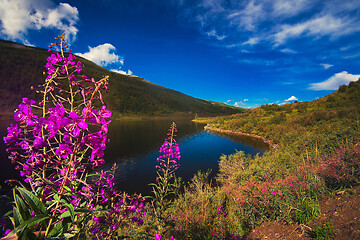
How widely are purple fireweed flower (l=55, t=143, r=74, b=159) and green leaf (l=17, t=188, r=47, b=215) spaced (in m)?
0.23

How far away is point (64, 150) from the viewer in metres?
0.98

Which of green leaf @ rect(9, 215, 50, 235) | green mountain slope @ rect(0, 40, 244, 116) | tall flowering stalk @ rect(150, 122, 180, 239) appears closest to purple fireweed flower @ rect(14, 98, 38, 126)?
green leaf @ rect(9, 215, 50, 235)

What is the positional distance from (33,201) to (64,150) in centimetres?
30

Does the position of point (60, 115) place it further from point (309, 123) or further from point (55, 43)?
point (309, 123)

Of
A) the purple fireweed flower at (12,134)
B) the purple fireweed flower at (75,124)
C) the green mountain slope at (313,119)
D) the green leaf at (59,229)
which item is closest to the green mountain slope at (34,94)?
the green mountain slope at (313,119)

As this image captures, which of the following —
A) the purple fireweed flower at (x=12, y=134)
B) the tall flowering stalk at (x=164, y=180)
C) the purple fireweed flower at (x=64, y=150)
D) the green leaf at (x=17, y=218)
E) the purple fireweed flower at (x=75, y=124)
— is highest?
the purple fireweed flower at (x=75, y=124)

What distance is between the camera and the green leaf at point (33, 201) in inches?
32.4

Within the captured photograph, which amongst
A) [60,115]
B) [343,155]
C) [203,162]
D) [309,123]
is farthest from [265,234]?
[309,123]

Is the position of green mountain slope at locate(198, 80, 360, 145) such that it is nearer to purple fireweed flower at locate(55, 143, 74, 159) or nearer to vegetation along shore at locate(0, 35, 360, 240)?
vegetation along shore at locate(0, 35, 360, 240)

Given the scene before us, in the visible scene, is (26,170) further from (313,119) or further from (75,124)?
(313,119)

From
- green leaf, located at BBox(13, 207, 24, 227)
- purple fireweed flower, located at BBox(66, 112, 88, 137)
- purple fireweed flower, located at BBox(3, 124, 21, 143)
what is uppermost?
purple fireweed flower, located at BBox(66, 112, 88, 137)

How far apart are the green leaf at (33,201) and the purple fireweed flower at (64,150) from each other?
0.76 feet

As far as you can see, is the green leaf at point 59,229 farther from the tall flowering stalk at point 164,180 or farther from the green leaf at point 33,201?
the tall flowering stalk at point 164,180

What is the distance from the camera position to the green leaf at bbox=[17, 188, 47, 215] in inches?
32.4
